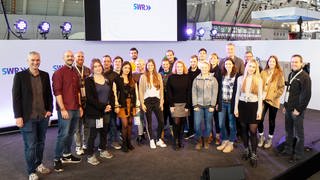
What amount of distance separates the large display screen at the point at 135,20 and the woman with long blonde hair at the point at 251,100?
2.98m

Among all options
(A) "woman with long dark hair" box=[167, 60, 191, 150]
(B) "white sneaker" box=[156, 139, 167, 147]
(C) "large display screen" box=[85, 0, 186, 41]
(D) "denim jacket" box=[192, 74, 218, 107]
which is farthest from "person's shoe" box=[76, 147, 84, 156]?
(C) "large display screen" box=[85, 0, 186, 41]

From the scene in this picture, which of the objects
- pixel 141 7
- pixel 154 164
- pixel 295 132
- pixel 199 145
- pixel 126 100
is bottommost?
pixel 154 164

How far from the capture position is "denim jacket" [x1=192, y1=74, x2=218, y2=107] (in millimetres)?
4082

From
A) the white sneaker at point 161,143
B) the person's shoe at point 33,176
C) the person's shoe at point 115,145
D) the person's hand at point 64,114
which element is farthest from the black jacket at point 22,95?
the white sneaker at point 161,143

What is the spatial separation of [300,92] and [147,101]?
6.55 feet

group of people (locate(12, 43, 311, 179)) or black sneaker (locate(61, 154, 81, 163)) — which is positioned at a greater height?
group of people (locate(12, 43, 311, 179))

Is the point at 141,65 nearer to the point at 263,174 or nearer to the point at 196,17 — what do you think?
the point at 263,174

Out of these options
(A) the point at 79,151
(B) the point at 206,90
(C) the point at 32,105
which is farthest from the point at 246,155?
(C) the point at 32,105

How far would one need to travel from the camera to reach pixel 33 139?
10.6 ft

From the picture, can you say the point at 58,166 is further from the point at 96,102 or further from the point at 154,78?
the point at 154,78

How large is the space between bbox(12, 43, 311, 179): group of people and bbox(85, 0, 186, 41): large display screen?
5.03 feet

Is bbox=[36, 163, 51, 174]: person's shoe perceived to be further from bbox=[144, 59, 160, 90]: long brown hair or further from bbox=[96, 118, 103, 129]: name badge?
bbox=[144, 59, 160, 90]: long brown hair

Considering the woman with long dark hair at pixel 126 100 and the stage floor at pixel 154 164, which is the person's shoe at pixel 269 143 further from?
the woman with long dark hair at pixel 126 100

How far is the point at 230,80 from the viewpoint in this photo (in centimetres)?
399
